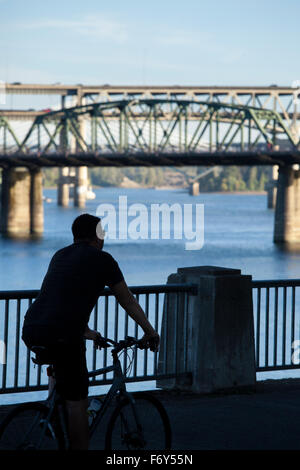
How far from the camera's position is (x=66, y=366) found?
6.11 meters

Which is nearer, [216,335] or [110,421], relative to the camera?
[110,421]

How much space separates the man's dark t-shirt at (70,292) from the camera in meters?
6.12

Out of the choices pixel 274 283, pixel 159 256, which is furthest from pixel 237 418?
pixel 159 256

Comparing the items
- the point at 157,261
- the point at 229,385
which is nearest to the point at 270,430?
the point at 229,385

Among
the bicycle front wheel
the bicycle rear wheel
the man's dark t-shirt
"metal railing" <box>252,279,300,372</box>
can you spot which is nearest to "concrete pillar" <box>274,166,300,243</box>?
"metal railing" <box>252,279,300,372</box>

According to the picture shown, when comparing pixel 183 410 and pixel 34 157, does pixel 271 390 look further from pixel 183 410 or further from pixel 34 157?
pixel 34 157

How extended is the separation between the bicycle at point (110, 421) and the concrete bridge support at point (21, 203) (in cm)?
10428

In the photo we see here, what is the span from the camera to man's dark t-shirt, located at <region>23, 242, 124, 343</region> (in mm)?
6121

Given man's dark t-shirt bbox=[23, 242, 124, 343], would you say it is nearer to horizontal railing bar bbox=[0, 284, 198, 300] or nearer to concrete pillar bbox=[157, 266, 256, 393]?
horizontal railing bar bbox=[0, 284, 198, 300]

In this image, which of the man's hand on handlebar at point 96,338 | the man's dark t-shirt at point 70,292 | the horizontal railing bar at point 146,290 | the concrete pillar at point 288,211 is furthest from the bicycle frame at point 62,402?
the concrete pillar at point 288,211

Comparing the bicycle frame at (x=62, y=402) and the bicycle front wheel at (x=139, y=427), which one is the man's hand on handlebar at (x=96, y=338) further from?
the bicycle front wheel at (x=139, y=427)

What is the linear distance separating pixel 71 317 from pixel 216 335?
4.26m

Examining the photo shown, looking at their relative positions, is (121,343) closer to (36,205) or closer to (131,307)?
(131,307)

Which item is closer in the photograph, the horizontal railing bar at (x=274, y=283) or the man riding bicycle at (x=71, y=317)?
the man riding bicycle at (x=71, y=317)
